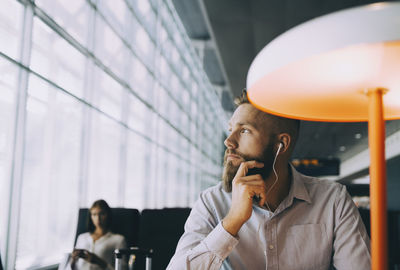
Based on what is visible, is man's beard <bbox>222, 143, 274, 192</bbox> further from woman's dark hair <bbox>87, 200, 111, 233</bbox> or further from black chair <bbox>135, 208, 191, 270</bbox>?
woman's dark hair <bbox>87, 200, 111, 233</bbox>

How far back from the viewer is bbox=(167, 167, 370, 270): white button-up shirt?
1.25 meters

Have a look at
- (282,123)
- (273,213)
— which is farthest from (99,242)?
(282,123)

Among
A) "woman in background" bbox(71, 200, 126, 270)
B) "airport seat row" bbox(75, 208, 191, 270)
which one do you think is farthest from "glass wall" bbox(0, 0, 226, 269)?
"airport seat row" bbox(75, 208, 191, 270)

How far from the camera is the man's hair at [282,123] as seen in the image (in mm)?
1377

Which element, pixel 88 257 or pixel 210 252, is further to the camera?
pixel 88 257

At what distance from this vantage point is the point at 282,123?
141 centimetres

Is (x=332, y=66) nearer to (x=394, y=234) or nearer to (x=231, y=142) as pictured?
(x=231, y=142)

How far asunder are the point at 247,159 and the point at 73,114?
394 centimetres

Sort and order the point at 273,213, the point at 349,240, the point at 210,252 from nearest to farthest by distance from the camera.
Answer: the point at 210,252 → the point at 349,240 → the point at 273,213

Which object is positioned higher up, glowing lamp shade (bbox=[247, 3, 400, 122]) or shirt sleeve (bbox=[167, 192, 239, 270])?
glowing lamp shade (bbox=[247, 3, 400, 122])

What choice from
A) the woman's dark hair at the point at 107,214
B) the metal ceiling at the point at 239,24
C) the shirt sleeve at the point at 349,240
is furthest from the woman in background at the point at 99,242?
the metal ceiling at the point at 239,24

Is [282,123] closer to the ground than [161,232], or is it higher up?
higher up

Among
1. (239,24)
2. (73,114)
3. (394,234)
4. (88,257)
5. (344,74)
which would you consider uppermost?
(239,24)

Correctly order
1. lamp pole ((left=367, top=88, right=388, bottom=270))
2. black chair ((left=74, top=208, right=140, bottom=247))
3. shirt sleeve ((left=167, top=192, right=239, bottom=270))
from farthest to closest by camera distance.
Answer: black chair ((left=74, top=208, right=140, bottom=247)), shirt sleeve ((left=167, top=192, right=239, bottom=270)), lamp pole ((left=367, top=88, right=388, bottom=270))
